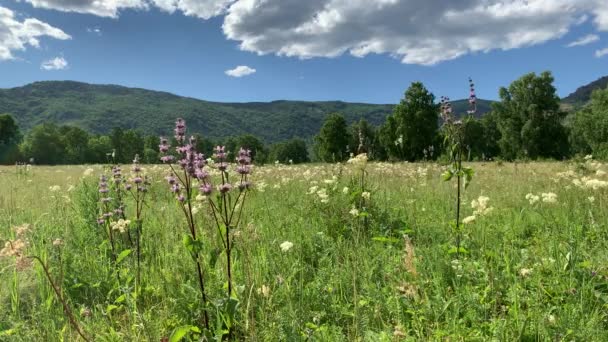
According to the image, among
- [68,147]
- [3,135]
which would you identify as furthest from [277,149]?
[3,135]

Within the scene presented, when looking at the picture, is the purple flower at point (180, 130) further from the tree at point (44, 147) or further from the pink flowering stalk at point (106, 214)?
the tree at point (44, 147)

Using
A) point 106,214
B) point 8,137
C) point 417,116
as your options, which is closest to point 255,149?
point 106,214

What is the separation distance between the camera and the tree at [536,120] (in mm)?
55781

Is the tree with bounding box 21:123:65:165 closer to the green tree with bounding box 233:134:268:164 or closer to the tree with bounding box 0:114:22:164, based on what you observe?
the tree with bounding box 0:114:22:164

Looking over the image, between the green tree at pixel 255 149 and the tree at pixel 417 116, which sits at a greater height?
the tree at pixel 417 116

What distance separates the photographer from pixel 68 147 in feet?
312

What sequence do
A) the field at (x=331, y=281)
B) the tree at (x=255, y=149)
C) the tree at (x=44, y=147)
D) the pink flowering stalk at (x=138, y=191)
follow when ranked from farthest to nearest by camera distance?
the tree at (x=44, y=147), the tree at (x=255, y=149), the pink flowering stalk at (x=138, y=191), the field at (x=331, y=281)

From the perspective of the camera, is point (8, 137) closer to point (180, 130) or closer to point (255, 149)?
point (255, 149)

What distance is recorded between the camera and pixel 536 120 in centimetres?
5644

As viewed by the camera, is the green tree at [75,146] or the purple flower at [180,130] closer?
the purple flower at [180,130]

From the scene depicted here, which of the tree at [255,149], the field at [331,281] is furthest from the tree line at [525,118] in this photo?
the field at [331,281]

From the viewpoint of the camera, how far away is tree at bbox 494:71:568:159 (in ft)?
183

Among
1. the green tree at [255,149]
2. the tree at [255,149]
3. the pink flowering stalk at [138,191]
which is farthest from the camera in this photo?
the green tree at [255,149]

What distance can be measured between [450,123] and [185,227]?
12.3 feet
